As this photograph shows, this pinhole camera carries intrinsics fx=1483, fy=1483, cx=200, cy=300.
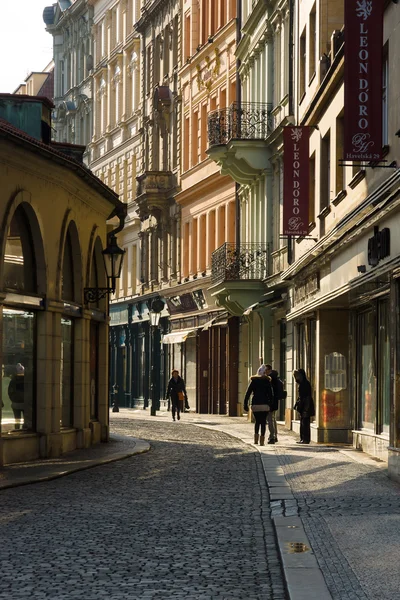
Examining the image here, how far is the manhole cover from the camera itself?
1138 cm

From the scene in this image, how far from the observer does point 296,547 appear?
11.6 meters

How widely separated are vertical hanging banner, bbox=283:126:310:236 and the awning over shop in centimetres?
2182

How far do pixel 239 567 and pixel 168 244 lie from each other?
158 ft

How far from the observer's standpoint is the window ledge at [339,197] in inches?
1041

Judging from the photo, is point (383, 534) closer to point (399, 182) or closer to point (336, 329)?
point (399, 182)

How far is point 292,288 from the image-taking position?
35.6 m

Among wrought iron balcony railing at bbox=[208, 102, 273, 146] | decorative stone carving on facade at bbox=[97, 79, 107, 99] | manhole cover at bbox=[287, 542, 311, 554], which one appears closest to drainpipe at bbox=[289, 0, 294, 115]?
wrought iron balcony railing at bbox=[208, 102, 273, 146]

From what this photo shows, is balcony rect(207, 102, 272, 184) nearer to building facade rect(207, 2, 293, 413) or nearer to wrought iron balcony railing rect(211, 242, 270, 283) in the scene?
building facade rect(207, 2, 293, 413)

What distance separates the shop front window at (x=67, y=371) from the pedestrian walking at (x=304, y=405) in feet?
15.9

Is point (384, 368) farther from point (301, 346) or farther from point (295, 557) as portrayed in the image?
point (295, 557)

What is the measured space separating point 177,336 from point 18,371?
31.5 meters

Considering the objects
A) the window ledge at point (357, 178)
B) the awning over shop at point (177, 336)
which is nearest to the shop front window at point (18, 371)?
the window ledge at point (357, 178)

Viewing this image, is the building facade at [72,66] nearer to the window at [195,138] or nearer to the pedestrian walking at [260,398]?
the window at [195,138]

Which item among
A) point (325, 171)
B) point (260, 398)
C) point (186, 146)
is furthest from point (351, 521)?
point (186, 146)
